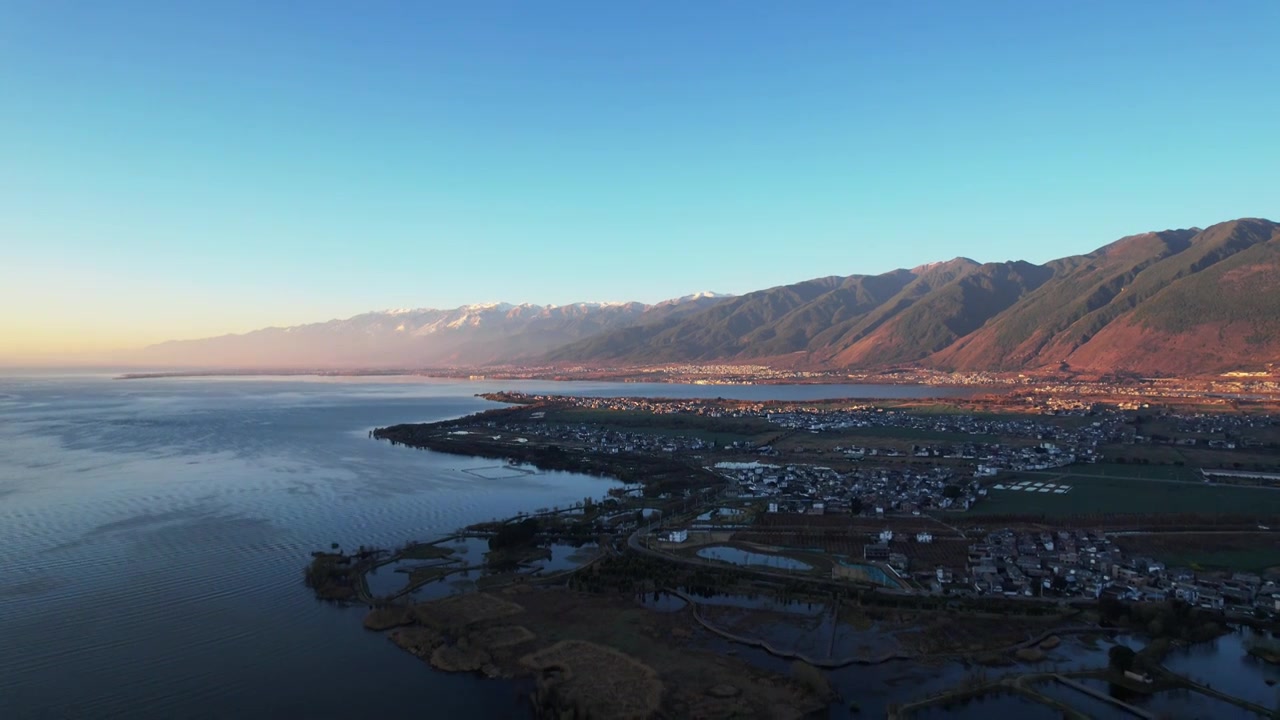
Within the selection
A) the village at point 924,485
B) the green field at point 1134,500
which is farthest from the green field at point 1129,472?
the green field at point 1134,500

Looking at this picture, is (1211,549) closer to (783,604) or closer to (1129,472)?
(1129,472)

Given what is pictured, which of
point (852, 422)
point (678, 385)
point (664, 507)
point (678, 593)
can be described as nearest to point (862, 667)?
point (678, 593)

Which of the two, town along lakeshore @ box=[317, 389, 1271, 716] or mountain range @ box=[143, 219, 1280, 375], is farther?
mountain range @ box=[143, 219, 1280, 375]

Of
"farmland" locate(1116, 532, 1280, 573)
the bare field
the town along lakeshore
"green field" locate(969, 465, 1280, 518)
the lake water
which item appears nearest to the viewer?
the bare field

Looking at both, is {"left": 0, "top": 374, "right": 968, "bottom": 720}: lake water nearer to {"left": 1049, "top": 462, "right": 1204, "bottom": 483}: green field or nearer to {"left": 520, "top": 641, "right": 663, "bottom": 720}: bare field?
{"left": 520, "top": 641, "right": 663, "bottom": 720}: bare field

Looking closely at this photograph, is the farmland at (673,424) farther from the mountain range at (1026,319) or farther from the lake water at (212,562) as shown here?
the mountain range at (1026,319)

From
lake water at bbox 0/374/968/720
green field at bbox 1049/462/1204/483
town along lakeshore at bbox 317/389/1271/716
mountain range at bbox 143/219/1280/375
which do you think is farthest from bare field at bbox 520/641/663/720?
mountain range at bbox 143/219/1280/375

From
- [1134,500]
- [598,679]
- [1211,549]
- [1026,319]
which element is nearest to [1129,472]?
[1134,500]
